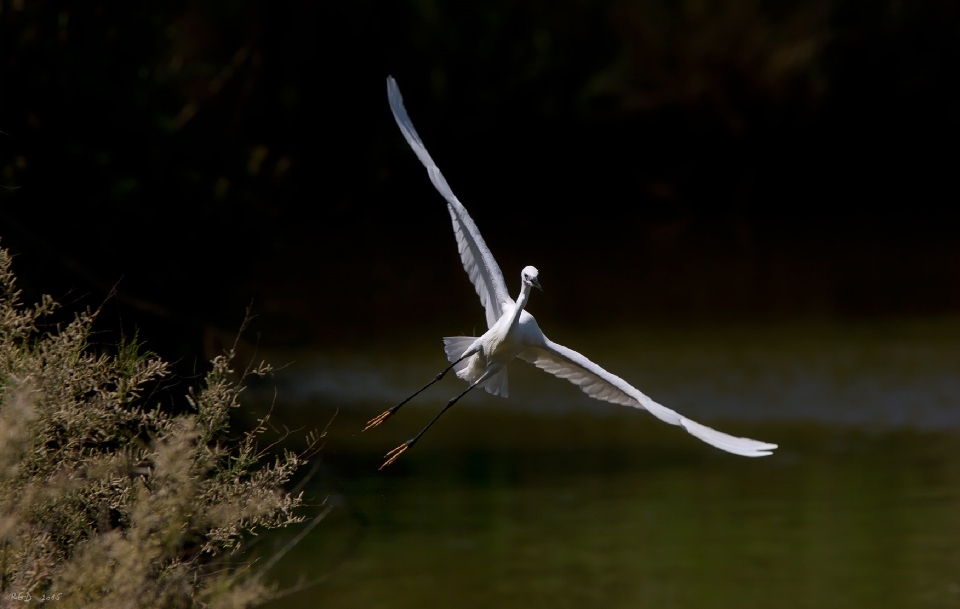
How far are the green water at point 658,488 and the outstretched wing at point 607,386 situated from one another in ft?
8.39

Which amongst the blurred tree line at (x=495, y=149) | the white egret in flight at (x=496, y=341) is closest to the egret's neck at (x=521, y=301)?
the white egret in flight at (x=496, y=341)

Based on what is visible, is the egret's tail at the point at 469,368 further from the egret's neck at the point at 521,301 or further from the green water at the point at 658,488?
the green water at the point at 658,488

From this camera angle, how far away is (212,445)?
4.68m

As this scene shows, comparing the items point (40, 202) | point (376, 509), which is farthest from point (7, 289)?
point (376, 509)

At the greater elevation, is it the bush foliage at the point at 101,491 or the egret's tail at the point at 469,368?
the egret's tail at the point at 469,368

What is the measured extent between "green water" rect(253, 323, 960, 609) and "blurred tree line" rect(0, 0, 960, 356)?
1226mm

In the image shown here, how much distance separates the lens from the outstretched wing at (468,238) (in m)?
4.08

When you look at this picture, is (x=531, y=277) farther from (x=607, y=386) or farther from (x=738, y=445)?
(x=738, y=445)

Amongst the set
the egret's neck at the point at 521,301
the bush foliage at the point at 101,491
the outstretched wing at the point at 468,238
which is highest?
the outstretched wing at the point at 468,238

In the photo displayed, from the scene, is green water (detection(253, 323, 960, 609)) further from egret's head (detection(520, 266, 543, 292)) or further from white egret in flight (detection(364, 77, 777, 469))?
egret's head (detection(520, 266, 543, 292))

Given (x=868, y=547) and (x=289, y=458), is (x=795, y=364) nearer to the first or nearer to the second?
(x=868, y=547)

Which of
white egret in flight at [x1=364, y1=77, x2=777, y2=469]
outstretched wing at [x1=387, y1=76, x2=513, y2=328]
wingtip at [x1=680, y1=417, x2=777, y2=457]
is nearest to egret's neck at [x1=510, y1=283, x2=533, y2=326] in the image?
white egret in flight at [x1=364, y1=77, x2=777, y2=469]

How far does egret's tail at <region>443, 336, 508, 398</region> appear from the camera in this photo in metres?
4.23

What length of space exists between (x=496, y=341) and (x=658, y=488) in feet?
16.9
